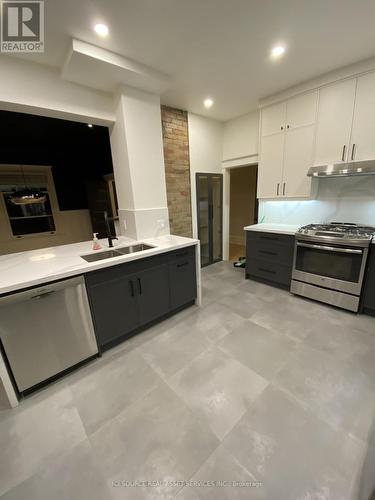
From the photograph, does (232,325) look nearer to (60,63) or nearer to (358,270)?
(358,270)

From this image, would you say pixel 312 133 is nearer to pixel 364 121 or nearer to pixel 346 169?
pixel 364 121

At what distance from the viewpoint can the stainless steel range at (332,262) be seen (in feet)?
7.95

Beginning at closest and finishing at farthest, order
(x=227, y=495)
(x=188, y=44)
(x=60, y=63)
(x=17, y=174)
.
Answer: (x=227, y=495)
(x=188, y=44)
(x=60, y=63)
(x=17, y=174)

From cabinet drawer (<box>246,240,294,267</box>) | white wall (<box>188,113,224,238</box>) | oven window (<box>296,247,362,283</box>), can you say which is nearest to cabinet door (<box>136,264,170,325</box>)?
cabinet drawer (<box>246,240,294,267</box>)

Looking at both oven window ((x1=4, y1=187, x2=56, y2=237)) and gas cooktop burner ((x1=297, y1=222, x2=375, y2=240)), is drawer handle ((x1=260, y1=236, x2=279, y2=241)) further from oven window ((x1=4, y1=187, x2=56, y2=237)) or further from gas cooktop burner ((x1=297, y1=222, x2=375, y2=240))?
oven window ((x1=4, y1=187, x2=56, y2=237))

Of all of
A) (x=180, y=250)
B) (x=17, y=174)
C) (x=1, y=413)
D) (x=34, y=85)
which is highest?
(x=34, y=85)

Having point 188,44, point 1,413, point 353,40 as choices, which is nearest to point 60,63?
point 188,44

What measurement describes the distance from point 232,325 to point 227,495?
1468 millimetres

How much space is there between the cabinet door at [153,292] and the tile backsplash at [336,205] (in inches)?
97.5

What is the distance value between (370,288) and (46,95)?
4.22 metres

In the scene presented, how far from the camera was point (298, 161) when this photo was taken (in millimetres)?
3051

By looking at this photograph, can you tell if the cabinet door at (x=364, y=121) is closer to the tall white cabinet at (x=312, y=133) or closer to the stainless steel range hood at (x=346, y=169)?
the tall white cabinet at (x=312, y=133)

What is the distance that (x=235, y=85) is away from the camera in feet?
9.16

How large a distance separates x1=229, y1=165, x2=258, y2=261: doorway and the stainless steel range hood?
100 inches
